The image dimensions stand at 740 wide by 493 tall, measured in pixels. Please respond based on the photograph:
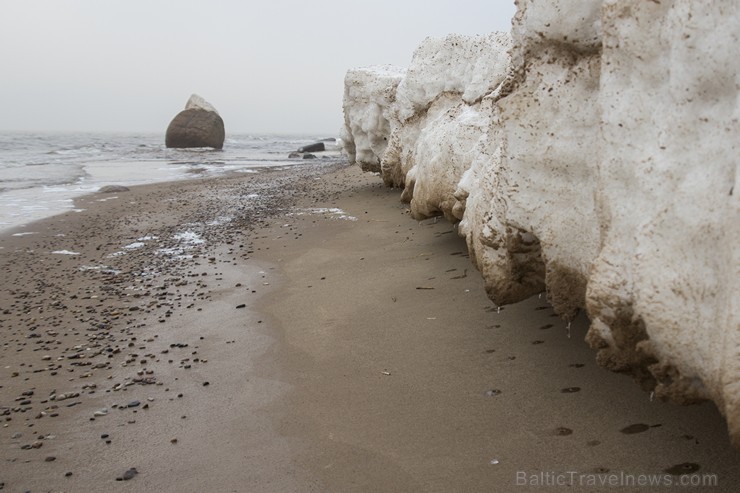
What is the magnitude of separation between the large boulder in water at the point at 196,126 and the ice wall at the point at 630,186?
146 feet

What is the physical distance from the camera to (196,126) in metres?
46.2

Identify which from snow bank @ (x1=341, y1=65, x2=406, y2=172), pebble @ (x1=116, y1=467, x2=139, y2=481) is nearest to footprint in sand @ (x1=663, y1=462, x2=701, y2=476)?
pebble @ (x1=116, y1=467, x2=139, y2=481)

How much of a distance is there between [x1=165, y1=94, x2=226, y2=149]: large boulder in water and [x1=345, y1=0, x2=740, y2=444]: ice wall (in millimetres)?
44448

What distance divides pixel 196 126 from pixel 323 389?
Answer: 44.9m

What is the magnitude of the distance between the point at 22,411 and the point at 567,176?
4189 mm

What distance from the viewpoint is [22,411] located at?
14.7ft

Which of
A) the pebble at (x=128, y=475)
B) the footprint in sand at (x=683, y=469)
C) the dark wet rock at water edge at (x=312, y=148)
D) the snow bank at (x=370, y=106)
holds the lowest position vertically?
the pebble at (x=128, y=475)

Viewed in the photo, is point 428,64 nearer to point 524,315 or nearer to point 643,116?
point 524,315

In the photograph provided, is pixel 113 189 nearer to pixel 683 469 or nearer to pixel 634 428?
pixel 634 428

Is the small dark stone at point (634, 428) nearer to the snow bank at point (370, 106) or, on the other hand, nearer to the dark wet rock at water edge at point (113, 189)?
the snow bank at point (370, 106)

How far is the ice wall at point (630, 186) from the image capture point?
7.89ft

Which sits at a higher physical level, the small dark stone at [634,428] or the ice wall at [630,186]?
the ice wall at [630,186]

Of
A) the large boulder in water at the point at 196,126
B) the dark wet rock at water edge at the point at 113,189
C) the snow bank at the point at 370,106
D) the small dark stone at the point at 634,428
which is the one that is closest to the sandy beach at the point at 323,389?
the small dark stone at the point at 634,428

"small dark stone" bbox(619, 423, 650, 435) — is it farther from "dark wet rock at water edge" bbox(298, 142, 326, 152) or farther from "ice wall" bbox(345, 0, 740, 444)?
"dark wet rock at water edge" bbox(298, 142, 326, 152)
